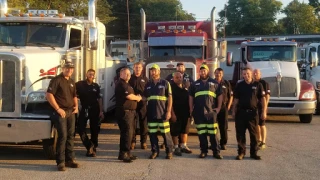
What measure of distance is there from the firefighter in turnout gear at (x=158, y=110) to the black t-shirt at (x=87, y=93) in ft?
3.47

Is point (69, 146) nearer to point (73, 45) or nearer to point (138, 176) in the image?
point (138, 176)

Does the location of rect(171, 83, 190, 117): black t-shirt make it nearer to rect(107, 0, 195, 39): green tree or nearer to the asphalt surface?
the asphalt surface

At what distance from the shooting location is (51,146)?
8242mm

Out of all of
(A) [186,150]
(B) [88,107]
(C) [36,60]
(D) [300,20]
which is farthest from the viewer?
(D) [300,20]

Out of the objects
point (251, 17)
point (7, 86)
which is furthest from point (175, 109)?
point (251, 17)

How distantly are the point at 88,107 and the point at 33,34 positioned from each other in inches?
76.2

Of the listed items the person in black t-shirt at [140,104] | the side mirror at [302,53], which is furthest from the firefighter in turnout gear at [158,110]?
the side mirror at [302,53]

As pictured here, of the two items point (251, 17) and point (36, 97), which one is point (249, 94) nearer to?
point (36, 97)

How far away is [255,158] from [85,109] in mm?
3420

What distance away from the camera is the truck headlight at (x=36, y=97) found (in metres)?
7.96

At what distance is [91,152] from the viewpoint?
885cm

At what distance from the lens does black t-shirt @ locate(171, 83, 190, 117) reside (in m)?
9.16

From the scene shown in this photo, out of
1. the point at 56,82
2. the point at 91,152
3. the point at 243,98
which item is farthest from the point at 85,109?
the point at 243,98

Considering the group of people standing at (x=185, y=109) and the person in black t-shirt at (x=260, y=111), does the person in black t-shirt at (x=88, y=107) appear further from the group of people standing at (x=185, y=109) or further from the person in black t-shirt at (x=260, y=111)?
the person in black t-shirt at (x=260, y=111)
